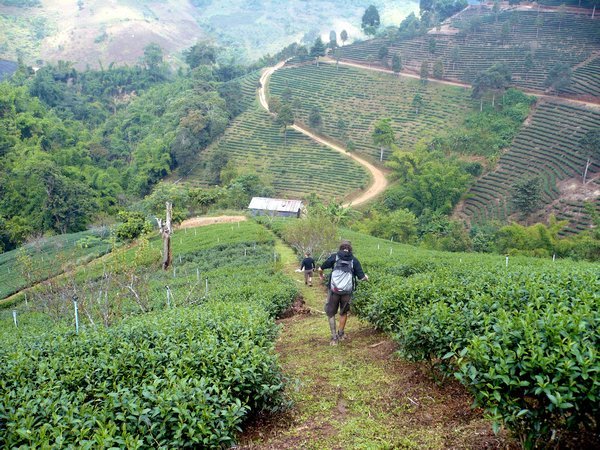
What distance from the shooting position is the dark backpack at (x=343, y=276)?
8.20 metres

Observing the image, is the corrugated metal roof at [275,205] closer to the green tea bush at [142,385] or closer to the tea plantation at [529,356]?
the green tea bush at [142,385]

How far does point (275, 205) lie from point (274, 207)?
0.30 meters

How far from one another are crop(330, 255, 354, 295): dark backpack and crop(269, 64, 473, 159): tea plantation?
49.0 meters

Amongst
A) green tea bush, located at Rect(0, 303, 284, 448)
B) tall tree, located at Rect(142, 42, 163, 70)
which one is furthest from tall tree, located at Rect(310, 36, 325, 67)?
green tea bush, located at Rect(0, 303, 284, 448)

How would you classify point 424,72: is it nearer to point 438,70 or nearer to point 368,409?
point 438,70

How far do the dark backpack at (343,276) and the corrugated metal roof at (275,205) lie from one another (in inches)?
1343

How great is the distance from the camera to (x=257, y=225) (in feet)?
108

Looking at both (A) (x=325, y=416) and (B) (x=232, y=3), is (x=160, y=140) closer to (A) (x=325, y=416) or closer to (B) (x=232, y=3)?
(A) (x=325, y=416)

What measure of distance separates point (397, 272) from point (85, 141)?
6276 cm

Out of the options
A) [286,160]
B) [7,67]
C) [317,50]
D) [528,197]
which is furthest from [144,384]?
[7,67]

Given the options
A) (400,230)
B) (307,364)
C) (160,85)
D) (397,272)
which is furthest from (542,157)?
(160,85)

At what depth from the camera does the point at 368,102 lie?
65.1 metres

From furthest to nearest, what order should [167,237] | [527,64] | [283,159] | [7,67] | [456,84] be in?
[7,67], [456,84], [527,64], [283,159], [167,237]

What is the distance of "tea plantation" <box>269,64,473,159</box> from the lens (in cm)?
5812
